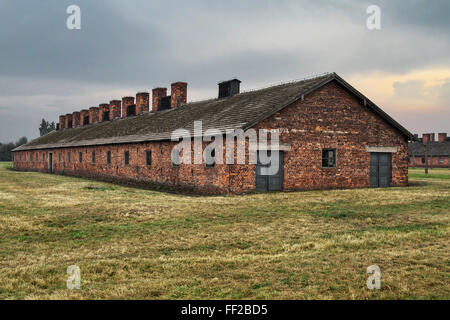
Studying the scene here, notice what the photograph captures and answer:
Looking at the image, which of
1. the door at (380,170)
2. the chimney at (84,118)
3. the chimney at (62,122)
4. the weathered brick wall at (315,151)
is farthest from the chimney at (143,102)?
the chimney at (62,122)

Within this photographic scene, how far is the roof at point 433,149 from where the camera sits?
2654 inches

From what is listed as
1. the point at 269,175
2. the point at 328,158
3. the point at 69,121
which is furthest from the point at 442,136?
the point at 269,175

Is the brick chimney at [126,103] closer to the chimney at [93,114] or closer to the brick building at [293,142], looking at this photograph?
the chimney at [93,114]

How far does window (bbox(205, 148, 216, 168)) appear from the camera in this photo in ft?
63.8

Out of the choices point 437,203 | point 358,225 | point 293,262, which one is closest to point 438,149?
point 437,203

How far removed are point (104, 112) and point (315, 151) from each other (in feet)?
102

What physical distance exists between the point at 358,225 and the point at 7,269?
26.5 feet

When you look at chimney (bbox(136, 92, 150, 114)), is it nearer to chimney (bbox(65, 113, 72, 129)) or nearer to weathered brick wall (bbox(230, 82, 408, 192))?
chimney (bbox(65, 113, 72, 129))

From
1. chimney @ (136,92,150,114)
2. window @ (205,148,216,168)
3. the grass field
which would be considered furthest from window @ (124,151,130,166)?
the grass field

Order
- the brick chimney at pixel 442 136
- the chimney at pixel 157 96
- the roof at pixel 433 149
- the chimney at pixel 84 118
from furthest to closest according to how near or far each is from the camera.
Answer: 1. the brick chimney at pixel 442 136
2. the roof at pixel 433 149
3. the chimney at pixel 84 118
4. the chimney at pixel 157 96

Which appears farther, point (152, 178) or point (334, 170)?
point (152, 178)

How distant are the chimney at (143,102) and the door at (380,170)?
73.9 ft

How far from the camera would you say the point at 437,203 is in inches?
580
